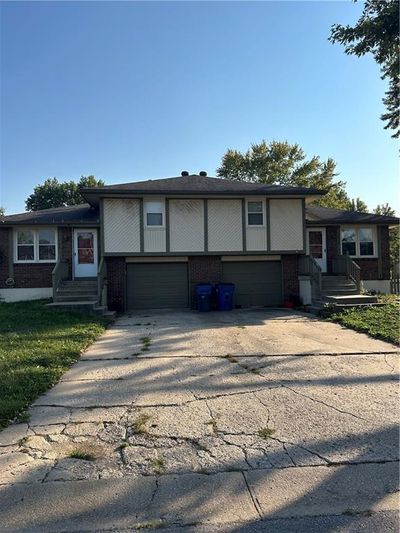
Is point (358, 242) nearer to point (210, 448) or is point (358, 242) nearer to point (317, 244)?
point (317, 244)

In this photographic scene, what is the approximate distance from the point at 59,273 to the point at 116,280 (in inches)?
85.3

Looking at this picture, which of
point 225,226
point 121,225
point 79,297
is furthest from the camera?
point 225,226

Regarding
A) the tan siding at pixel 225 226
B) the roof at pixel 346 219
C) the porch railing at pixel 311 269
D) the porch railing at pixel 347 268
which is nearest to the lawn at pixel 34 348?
the tan siding at pixel 225 226

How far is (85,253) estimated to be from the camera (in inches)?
679

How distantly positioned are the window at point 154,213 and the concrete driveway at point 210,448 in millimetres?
9587

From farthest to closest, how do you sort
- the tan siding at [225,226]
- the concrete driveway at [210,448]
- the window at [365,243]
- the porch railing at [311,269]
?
the window at [365,243], the tan siding at [225,226], the porch railing at [311,269], the concrete driveway at [210,448]

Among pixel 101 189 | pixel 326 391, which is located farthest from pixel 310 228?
pixel 326 391

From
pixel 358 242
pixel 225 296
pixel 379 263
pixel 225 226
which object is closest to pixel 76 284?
pixel 225 296

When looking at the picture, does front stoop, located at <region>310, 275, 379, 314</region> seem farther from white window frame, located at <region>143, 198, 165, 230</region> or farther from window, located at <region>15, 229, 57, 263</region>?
window, located at <region>15, 229, 57, 263</region>

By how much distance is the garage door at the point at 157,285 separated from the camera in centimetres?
1662

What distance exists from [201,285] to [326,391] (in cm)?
1044

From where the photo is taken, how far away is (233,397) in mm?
5168

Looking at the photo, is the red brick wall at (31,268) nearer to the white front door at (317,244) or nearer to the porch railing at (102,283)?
the porch railing at (102,283)

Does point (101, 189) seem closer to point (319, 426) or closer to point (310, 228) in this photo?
point (310, 228)
